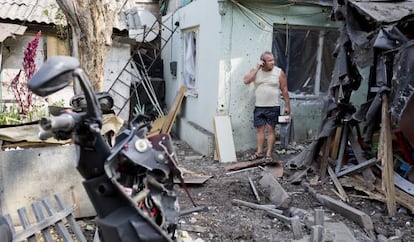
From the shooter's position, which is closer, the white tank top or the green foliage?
the green foliage

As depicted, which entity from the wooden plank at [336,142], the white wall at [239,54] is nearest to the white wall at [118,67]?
the white wall at [239,54]

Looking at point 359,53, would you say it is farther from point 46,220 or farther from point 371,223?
point 46,220

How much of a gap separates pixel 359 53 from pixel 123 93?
5.92m

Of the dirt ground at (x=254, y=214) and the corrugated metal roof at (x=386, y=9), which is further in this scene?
the corrugated metal roof at (x=386, y=9)

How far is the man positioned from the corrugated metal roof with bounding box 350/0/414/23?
1749mm

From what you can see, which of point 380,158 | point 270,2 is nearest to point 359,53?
point 380,158

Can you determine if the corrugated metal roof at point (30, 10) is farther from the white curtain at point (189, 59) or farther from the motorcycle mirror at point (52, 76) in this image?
the motorcycle mirror at point (52, 76)

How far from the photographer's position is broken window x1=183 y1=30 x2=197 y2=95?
8.95m

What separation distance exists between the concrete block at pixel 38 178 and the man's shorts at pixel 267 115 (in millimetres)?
3570

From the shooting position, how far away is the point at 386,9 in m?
5.41

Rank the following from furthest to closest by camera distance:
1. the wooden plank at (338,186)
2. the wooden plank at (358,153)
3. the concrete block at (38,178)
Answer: the wooden plank at (358,153) < the wooden plank at (338,186) < the concrete block at (38,178)

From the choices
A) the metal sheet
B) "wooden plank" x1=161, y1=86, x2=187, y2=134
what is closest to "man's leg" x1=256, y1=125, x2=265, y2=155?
"wooden plank" x1=161, y1=86, x2=187, y2=134

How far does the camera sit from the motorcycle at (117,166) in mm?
1537

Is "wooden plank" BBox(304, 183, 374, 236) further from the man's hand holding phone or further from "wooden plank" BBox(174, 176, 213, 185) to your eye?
the man's hand holding phone
